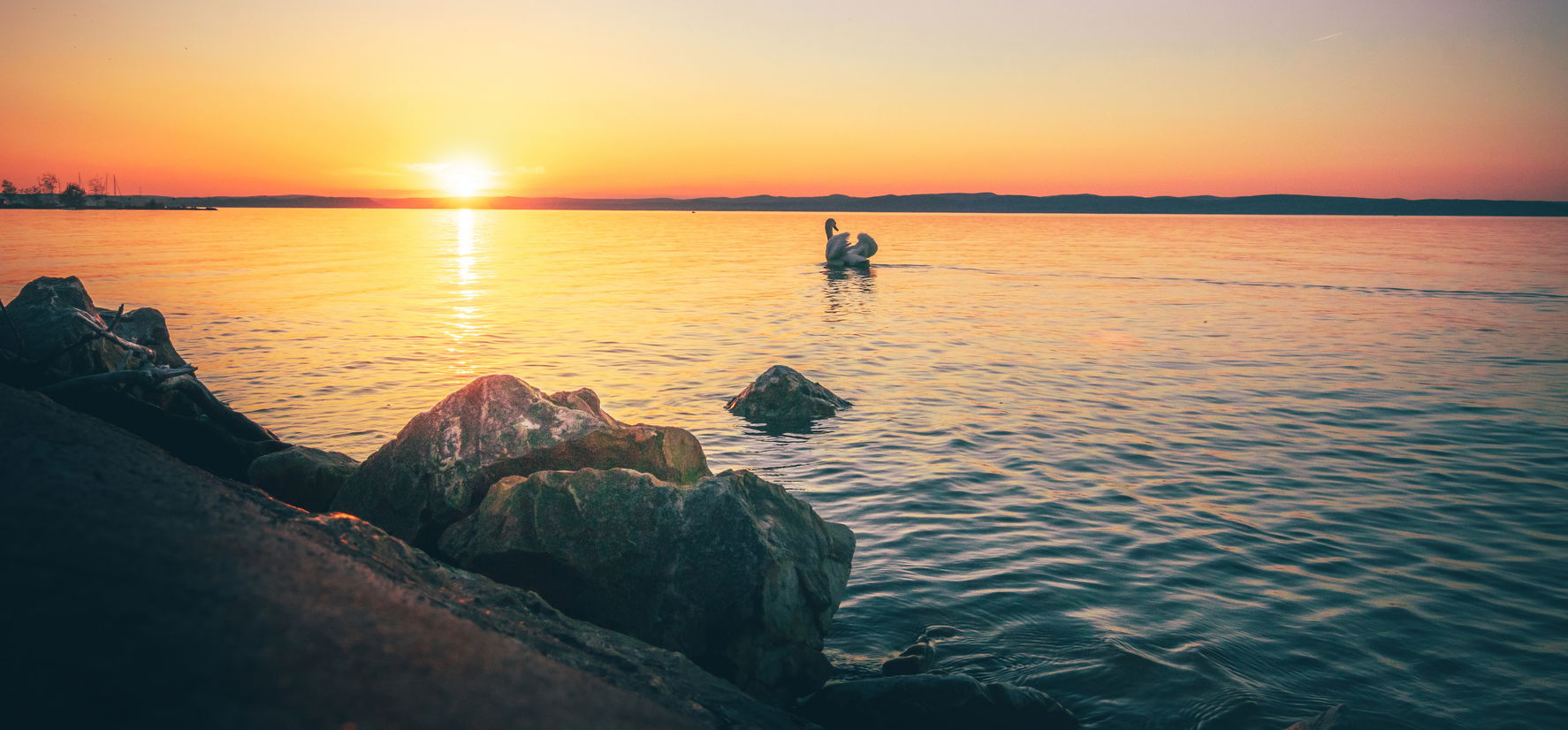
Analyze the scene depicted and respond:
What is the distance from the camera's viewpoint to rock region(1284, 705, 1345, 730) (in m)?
5.29

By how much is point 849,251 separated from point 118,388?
1625 inches

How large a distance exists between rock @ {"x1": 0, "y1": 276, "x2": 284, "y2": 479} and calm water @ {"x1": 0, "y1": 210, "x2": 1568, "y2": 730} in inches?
108

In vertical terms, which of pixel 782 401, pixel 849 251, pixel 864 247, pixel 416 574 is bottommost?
pixel 782 401

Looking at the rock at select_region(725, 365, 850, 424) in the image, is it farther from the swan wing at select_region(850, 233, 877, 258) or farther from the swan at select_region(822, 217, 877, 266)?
the swan wing at select_region(850, 233, 877, 258)

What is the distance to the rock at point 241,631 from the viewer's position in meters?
2.82

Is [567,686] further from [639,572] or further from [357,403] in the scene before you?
[357,403]

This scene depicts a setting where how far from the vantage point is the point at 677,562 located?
620cm

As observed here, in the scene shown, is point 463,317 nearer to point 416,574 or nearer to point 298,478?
point 298,478

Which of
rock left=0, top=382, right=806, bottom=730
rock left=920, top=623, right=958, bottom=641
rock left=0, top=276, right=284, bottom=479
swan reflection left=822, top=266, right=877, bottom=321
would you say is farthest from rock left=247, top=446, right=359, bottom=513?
swan reflection left=822, top=266, right=877, bottom=321

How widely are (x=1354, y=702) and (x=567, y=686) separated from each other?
531cm

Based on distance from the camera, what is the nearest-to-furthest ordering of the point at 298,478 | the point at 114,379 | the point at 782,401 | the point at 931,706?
the point at 931,706, the point at 114,379, the point at 298,478, the point at 782,401

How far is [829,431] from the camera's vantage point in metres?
13.0

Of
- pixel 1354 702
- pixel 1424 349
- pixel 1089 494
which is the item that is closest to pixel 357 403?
pixel 1089 494

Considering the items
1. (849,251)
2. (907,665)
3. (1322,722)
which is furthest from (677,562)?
(849,251)
